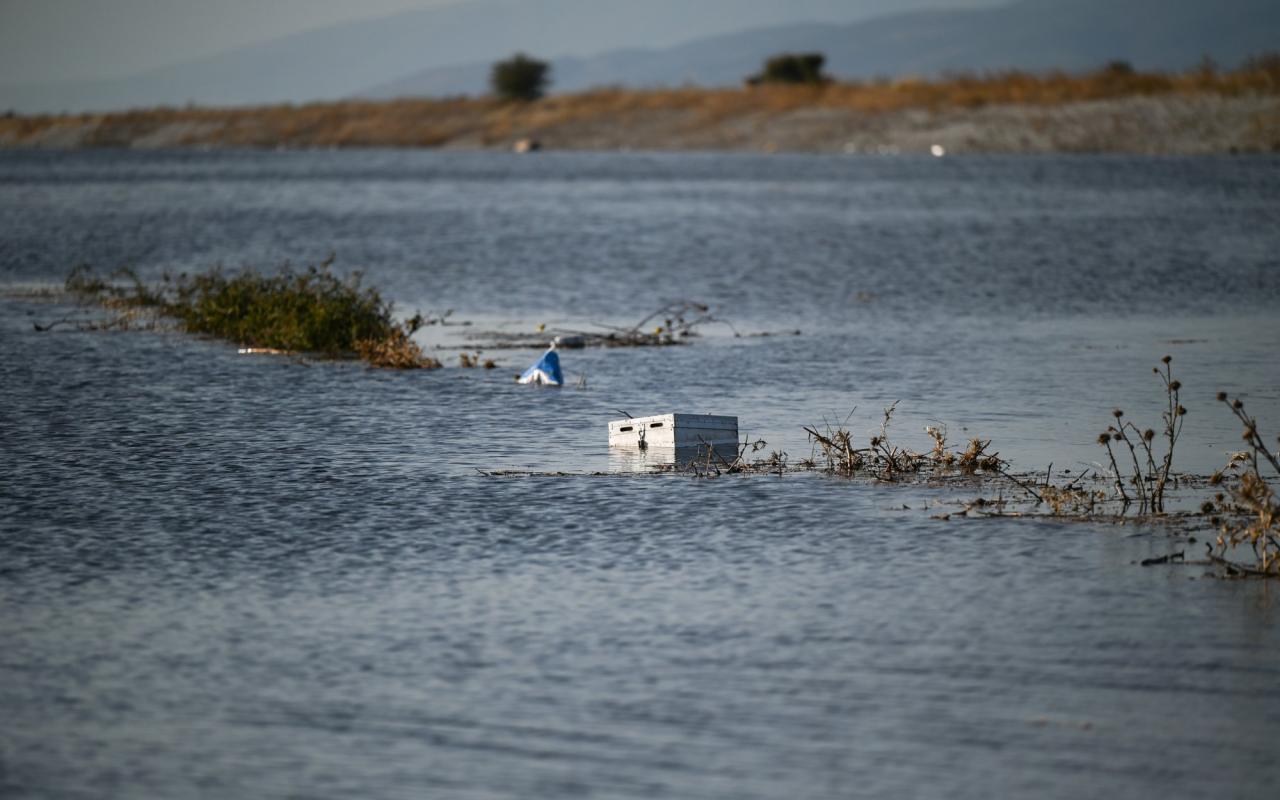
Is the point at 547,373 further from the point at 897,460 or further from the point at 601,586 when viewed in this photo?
the point at 601,586

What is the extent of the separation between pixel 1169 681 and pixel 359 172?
102 metres

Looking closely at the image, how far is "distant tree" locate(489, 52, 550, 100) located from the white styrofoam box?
490 ft

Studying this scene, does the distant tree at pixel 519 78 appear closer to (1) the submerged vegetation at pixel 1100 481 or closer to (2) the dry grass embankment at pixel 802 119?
(2) the dry grass embankment at pixel 802 119

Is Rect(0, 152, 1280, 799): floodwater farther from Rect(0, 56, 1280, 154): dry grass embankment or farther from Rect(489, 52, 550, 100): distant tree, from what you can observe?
Rect(489, 52, 550, 100): distant tree

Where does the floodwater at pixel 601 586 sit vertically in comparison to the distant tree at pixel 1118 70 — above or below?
below

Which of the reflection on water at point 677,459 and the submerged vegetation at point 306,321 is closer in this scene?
the reflection on water at point 677,459

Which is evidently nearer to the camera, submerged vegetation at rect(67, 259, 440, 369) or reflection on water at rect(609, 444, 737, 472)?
reflection on water at rect(609, 444, 737, 472)

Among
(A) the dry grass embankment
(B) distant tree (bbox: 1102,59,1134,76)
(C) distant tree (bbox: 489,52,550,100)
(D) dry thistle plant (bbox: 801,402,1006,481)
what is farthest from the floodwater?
(C) distant tree (bbox: 489,52,550,100)

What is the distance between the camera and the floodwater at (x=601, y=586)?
27.9 ft

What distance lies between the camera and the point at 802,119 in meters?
132

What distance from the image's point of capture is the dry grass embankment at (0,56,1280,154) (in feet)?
347

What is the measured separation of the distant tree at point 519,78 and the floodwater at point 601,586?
5383 inches

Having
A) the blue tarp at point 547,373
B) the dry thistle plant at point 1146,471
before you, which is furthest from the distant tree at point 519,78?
the dry thistle plant at point 1146,471

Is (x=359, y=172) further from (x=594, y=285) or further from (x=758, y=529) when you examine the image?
(x=758, y=529)
